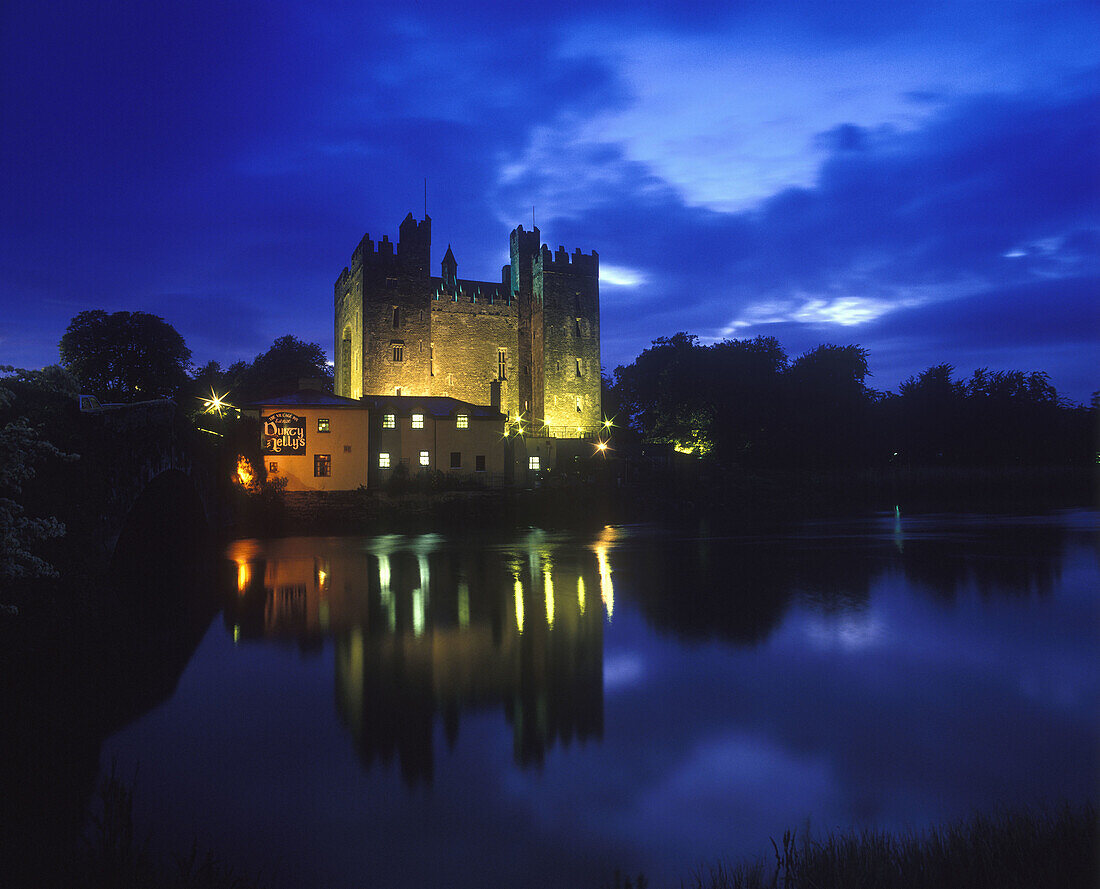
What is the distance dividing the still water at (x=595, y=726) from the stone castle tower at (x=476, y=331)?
152ft

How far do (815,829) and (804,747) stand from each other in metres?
1.73

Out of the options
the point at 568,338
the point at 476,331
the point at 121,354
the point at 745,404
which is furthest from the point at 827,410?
the point at 121,354

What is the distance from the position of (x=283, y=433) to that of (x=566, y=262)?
33.8 meters

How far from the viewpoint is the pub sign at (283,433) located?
4119 cm

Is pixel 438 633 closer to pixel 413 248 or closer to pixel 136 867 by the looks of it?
pixel 136 867

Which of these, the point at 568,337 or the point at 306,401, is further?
the point at 568,337

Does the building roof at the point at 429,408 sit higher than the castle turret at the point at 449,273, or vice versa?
the castle turret at the point at 449,273

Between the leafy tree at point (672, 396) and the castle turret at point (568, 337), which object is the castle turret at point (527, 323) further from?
the leafy tree at point (672, 396)

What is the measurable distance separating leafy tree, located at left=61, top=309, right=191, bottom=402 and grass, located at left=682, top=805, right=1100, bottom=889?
62477 millimetres

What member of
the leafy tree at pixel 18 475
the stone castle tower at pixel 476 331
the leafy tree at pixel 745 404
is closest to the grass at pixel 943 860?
the leafy tree at pixel 18 475

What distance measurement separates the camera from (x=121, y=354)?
2334 inches

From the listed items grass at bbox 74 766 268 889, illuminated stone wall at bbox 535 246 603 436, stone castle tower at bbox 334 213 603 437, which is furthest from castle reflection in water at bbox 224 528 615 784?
illuminated stone wall at bbox 535 246 603 436

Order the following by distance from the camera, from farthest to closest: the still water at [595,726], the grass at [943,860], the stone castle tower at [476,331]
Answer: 1. the stone castle tower at [476,331]
2. the still water at [595,726]
3. the grass at [943,860]

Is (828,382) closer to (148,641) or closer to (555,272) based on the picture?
(555,272)
